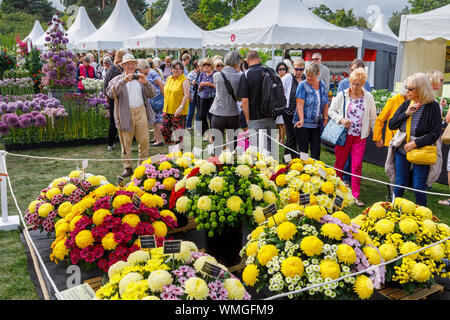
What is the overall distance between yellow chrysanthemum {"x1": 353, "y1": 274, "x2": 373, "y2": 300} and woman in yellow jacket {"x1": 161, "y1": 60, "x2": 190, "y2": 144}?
572cm

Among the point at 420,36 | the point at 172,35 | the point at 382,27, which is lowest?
the point at 420,36

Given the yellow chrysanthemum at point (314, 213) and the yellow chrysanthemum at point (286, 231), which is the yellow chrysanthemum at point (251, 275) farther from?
the yellow chrysanthemum at point (314, 213)

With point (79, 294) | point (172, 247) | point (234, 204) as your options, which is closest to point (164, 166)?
point (234, 204)

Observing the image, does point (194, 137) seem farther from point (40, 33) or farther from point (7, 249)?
point (40, 33)

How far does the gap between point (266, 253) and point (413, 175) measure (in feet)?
8.96

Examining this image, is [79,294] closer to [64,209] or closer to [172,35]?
[64,209]

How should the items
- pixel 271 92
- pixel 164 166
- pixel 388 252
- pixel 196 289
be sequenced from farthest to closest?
1. pixel 271 92
2. pixel 164 166
3. pixel 388 252
4. pixel 196 289

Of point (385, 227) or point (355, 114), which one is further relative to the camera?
point (355, 114)

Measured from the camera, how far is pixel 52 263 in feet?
11.0

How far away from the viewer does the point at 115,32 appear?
63.3 feet

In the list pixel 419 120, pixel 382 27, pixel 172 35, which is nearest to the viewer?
pixel 419 120

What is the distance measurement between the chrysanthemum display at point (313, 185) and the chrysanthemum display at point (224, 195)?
0.27 meters

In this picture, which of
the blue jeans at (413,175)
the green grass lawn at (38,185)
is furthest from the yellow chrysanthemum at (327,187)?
the green grass lawn at (38,185)

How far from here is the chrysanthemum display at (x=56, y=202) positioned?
3.45 metres
